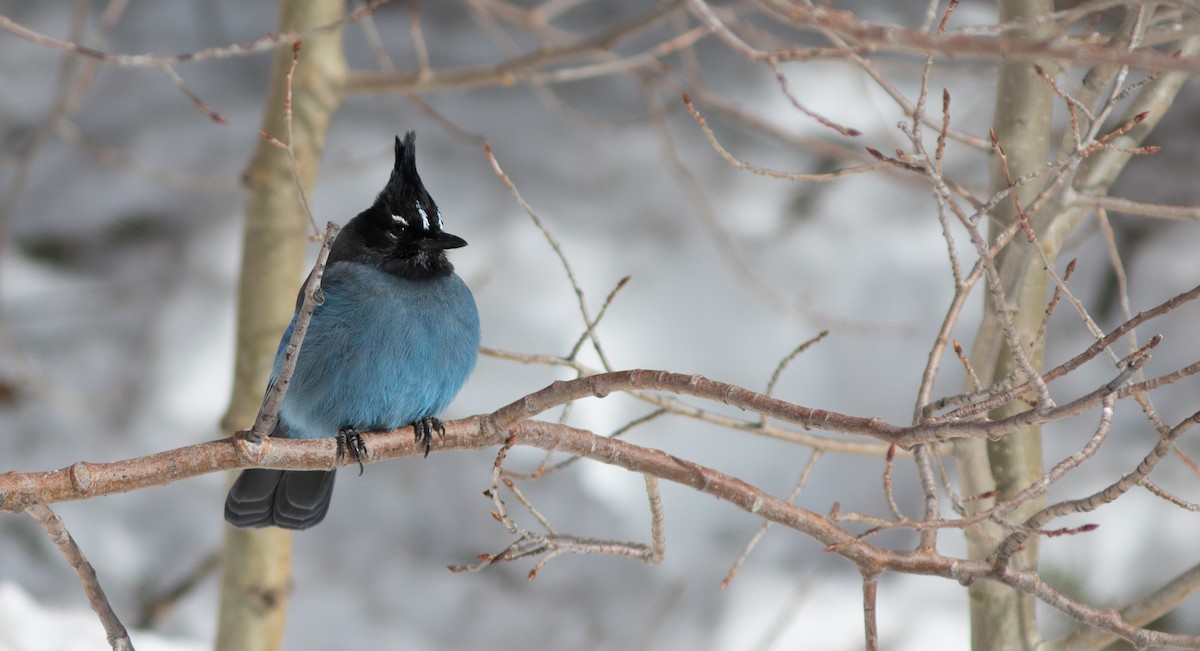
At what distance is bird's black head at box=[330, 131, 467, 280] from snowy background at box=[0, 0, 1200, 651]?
1.41 meters

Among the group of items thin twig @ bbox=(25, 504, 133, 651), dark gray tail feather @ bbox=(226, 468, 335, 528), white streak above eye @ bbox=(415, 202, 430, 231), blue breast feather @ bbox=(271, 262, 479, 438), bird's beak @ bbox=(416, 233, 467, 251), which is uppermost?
white streak above eye @ bbox=(415, 202, 430, 231)

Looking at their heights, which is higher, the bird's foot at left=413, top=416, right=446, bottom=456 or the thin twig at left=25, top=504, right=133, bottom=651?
the bird's foot at left=413, top=416, right=446, bottom=456

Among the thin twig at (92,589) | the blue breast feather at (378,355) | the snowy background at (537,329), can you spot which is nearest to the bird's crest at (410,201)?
the blue breast feather at (378,355)

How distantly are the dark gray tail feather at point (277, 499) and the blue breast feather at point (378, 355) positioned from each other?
0.49 feet

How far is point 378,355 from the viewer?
2.99 m

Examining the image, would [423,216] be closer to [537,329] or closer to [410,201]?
[410,201]

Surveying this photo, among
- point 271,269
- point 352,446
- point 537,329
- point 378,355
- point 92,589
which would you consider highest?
point 537,329

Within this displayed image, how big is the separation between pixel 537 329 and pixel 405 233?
6.72 feet

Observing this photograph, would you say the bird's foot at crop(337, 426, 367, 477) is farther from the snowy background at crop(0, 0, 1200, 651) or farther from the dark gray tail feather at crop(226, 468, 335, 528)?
the snowy background at crop(0, 0, 1200, 651)

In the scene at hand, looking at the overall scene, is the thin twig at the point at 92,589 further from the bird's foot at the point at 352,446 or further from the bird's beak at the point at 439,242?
the bird's beak at the point at 439,242

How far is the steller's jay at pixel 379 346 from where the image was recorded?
9.77ft

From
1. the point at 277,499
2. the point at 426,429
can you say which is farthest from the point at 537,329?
the point at 426,429

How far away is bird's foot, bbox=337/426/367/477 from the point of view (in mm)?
2529

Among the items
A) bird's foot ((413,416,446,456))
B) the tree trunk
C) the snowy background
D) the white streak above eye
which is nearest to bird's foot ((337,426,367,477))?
bird's foot ((413,416,446,456))
